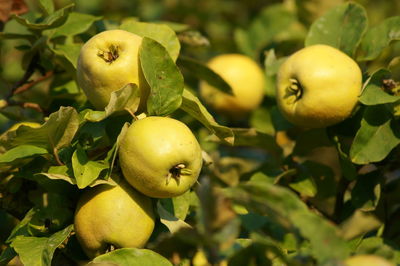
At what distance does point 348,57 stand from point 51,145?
2.37 feet

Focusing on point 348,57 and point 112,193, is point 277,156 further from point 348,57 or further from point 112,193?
point 112,193

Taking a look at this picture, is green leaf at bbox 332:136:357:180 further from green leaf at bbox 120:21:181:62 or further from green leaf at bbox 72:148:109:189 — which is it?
green leaf at bbox 72:148:109:189

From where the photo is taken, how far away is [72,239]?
138 centimetres

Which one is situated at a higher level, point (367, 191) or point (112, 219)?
point (112, 219)

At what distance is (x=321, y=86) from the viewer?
1.46m

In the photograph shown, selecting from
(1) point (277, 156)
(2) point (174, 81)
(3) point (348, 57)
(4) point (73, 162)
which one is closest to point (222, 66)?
(1) point (277, 156)

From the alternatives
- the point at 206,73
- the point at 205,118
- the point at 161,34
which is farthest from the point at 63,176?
the point at 206,73

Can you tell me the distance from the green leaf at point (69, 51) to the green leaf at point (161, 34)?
0.49ft

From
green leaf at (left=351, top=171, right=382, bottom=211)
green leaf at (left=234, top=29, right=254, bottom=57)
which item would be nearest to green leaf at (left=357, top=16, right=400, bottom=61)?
green leaf at (left=351, top=171, right=382, bottom=211)

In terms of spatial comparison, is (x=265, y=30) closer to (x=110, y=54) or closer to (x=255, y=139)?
(x=255, y=139)

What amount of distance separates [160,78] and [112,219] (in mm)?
301

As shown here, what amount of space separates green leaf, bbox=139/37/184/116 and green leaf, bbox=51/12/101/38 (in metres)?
0.43

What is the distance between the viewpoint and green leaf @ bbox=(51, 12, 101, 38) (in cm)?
168

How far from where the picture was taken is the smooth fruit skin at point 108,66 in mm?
1282
